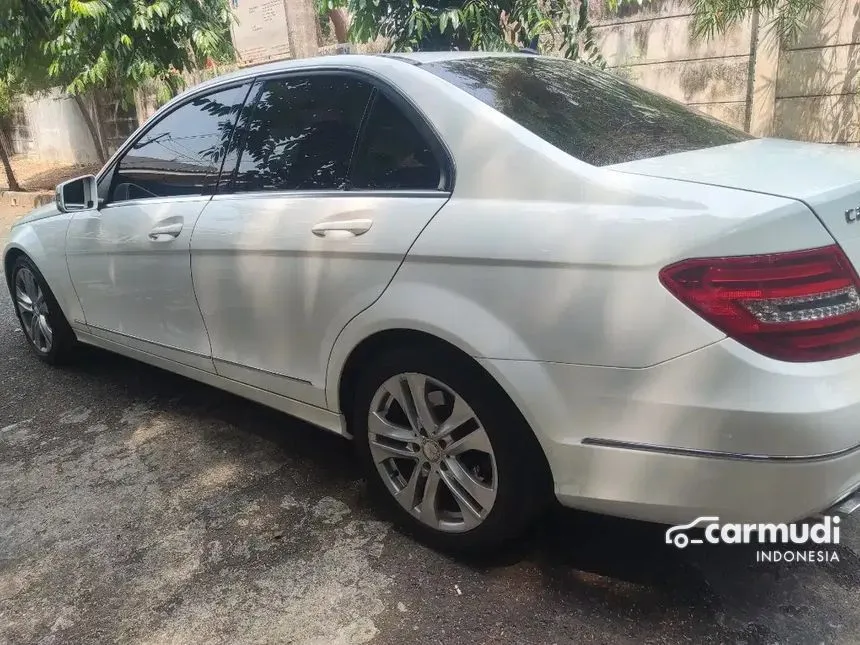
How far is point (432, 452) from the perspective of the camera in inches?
90.3

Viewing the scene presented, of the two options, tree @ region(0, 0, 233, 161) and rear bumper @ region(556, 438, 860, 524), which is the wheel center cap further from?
tree @ region(0, 0, 233, 161)

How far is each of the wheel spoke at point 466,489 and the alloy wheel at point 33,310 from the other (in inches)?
120

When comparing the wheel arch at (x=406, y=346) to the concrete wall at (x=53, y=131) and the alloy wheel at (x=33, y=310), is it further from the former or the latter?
the concrete wall at (x=53, y=131)

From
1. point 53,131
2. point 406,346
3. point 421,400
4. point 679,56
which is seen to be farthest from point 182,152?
point 53,131

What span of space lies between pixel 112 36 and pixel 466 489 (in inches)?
279

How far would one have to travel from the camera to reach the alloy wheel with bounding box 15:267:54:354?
425 cm

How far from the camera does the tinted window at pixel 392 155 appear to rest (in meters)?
2.23

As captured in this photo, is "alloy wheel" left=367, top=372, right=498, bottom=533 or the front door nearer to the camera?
"alloy wheel" left=367, top=372, right=498, bottom=533

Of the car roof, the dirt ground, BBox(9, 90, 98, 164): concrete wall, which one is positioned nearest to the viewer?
the car roof

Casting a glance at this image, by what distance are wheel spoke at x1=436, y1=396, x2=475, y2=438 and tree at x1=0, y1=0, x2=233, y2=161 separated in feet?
20.1

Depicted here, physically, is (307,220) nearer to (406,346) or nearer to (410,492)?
(406,346)

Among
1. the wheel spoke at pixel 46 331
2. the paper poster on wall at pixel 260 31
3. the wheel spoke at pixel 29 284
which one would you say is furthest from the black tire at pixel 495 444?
the paper poster on wall at pixel 260 31

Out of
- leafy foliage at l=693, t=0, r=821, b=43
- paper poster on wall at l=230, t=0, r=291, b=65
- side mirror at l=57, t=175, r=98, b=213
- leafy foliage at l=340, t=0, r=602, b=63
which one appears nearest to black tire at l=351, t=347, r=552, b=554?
side mirror at l=57, t=175, r=98, b=213

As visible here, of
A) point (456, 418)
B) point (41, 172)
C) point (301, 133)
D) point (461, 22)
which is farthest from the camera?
point (41, 172)
